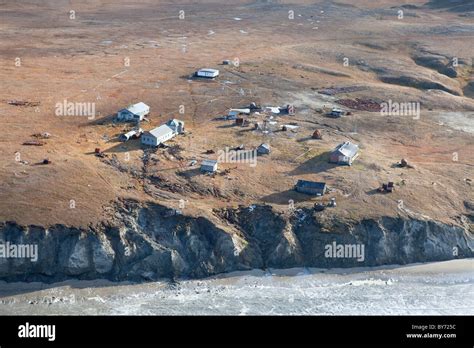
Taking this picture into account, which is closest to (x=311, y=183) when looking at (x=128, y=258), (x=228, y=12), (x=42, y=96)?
(x=128, y=258)

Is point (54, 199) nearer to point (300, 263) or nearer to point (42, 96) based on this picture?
point (300, 263)

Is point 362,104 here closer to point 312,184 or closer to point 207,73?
point 207,73

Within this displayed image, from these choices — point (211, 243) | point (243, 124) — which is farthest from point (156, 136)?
point (211, 243)

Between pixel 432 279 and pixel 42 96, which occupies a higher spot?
pixel 42 96

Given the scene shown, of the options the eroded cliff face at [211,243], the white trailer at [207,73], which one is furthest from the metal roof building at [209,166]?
the white trailer at [207,73]

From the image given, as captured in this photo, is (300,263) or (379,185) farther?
(379,185)

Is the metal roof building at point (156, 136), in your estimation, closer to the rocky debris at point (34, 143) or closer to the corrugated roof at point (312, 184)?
the rocky debris at point (34, 143)
